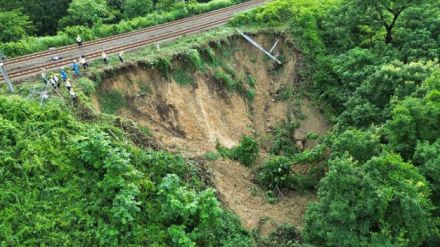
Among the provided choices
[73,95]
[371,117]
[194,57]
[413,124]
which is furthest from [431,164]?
[73,95]

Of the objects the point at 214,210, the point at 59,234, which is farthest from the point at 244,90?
the point at 59,234

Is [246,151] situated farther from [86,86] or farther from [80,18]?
[80,18]

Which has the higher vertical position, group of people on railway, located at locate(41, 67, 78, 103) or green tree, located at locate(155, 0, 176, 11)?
green tree, located at locate(155, 0, 176, 11)

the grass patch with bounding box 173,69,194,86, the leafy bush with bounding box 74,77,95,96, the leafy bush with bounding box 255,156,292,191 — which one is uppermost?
the leafy bush with bounding box 74,77,95,96

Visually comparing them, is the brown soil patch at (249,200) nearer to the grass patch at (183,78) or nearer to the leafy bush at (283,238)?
the leafy bush at (283,238)

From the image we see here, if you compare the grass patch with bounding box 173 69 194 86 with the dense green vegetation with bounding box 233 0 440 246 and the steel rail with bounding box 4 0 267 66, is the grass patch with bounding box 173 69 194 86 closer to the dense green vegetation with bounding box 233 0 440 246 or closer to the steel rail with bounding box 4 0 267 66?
the dense green vegetation with bounding box 233 0 440 246

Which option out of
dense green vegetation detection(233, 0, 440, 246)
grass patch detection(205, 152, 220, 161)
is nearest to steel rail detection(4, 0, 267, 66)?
dense green vegetation detection(233, 0, 440, 246)

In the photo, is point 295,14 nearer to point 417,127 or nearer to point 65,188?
point 417,127
